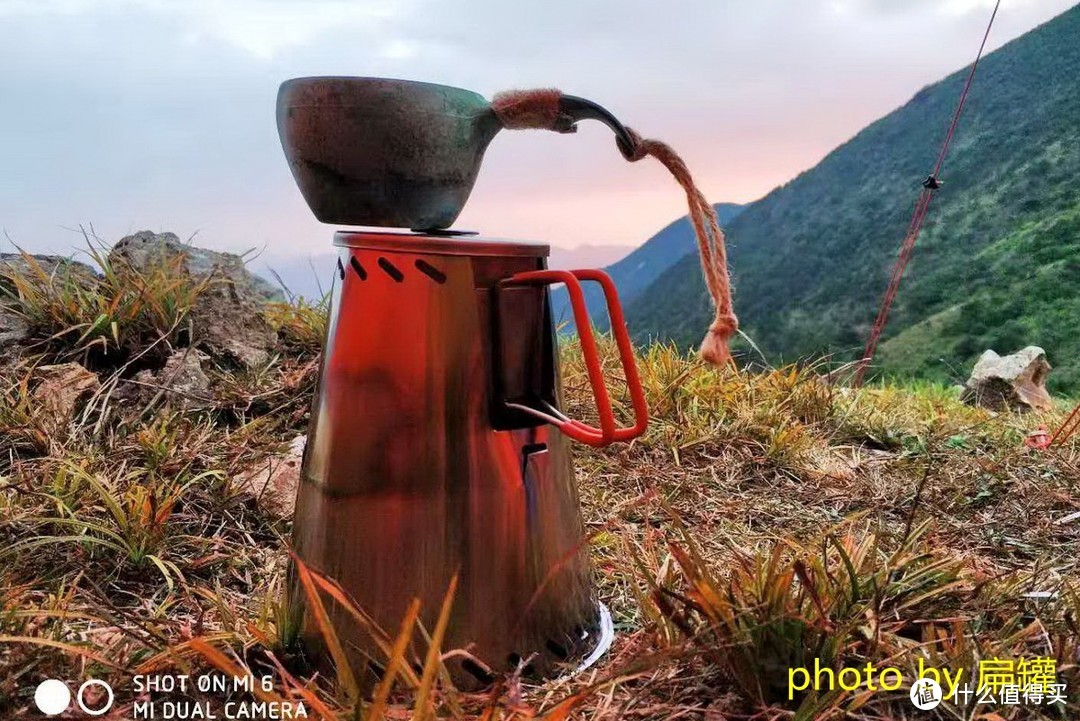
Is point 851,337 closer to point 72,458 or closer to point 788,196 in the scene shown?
point 788,196

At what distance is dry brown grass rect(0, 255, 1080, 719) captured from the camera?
948mm

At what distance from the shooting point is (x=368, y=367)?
0.99 m

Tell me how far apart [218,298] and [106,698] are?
5.61ft

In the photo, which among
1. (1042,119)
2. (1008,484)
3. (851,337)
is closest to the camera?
Answer: (1008,484)

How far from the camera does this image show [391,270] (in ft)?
3.20

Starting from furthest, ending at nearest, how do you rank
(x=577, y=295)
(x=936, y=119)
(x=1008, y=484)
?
1. (x=936, y=119)
2. (x=1008, y=484)
3. (x=577, y=295)

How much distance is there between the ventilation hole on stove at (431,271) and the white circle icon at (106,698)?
0.63 metres

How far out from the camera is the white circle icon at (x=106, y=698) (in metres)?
0.92

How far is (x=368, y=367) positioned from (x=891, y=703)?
2.49 ft

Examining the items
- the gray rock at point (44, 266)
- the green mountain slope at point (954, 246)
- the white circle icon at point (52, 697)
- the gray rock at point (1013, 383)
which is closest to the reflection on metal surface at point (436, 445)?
the white circle icon at point (52, 697)

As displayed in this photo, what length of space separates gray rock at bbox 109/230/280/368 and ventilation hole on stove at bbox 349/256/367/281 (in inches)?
60.7

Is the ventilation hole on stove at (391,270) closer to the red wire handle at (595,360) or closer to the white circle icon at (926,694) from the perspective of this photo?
the red wire handle at (595,360)

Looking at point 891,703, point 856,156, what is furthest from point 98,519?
point 856,156

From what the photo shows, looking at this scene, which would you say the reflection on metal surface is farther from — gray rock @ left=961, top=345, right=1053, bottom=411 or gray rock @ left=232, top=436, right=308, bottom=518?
gray rock @ left=961, top=345, right=1053, bottom=411
